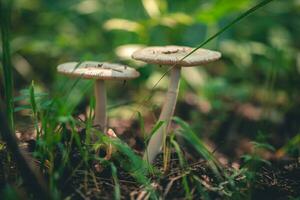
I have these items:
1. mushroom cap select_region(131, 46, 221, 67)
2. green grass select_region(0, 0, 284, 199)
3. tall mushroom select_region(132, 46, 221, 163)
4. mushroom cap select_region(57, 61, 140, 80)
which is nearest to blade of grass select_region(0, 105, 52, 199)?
green grass select_region(0, 0, 284, 199)

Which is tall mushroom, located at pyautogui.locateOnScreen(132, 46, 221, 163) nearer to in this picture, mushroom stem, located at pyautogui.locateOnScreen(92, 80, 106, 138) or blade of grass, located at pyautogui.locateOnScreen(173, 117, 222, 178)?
blade of grass, located at pyautogui.locateOnScreen(173, 117, 222, 178)

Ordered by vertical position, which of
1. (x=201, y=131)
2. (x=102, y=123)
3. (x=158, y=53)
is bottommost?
(x=201, y=131)

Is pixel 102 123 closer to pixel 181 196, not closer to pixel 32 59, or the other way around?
pixel 181 196

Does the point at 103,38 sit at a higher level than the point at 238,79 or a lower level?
higher

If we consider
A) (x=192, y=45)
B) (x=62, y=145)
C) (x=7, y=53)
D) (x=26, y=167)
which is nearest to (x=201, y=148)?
(x=62, y=145)

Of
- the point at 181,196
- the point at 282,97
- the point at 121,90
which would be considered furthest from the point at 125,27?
the point at 181,196
